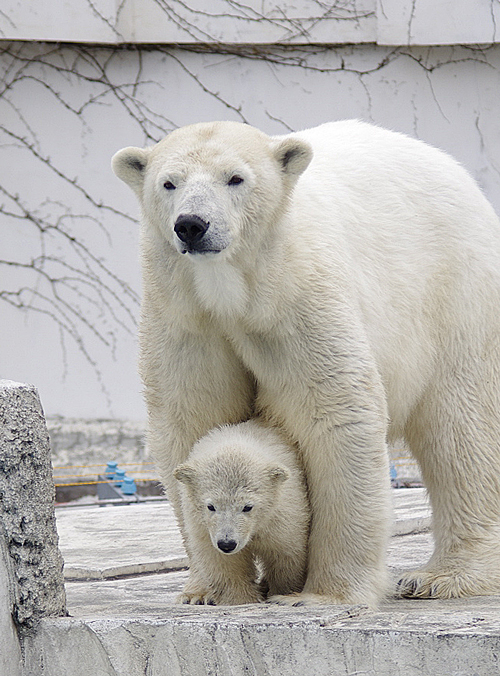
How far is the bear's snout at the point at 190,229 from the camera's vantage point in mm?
2430

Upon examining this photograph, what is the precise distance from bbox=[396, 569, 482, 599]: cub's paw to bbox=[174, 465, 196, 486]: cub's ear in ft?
2.71

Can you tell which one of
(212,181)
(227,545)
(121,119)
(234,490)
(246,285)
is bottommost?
(227,545)

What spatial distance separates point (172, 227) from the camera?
2.59 m

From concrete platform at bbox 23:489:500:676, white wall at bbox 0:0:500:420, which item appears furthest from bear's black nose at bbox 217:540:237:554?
white wall at bbox 0:0:500:420

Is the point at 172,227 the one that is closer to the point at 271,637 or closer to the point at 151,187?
the point at 151,187

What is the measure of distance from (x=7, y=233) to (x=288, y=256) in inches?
248

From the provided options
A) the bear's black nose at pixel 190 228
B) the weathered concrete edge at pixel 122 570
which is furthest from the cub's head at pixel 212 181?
the weathered concrete edge at pixel 122 570

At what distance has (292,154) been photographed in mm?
2760

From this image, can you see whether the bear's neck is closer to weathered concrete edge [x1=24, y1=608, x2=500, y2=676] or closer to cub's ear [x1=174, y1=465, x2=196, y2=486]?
cub's ear [x1=174, y1=465, x2=196, y2=486]

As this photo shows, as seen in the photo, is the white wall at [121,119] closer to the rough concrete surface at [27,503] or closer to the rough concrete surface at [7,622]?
the rough concrete surface at [27,503]

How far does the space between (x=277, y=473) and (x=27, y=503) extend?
669 mm

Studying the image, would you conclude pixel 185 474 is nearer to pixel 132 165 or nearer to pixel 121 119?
pixel 132 165

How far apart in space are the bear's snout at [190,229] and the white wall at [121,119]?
6.32 m

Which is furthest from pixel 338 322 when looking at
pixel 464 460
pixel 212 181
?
pixel 464 460
